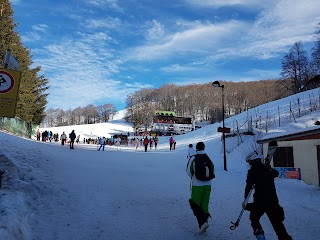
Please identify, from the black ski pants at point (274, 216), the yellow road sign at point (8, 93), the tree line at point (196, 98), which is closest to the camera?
the black ski pants at point (274, 216)

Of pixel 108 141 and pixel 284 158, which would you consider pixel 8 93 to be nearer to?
pixel 284 158

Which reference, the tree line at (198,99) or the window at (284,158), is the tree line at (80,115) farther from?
the window at (284,158)

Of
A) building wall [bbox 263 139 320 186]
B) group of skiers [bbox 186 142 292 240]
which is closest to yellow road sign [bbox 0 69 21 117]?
group of skiers [bbox 186 142 292 240]

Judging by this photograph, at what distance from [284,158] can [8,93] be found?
13.0 meters

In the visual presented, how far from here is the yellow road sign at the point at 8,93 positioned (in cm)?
603

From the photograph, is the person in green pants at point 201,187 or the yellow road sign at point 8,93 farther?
the yellow road sign at point 8,93

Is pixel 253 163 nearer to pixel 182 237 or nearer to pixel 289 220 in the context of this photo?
pixel 182 237

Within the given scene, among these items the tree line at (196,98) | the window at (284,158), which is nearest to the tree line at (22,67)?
the tree line at (196,98)

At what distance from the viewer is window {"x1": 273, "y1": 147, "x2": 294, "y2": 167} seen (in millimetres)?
14344

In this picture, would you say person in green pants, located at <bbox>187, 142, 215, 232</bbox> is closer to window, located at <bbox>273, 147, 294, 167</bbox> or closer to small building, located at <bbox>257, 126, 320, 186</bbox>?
small building, located at <bbox>257, 126, 320, 186</bbox>

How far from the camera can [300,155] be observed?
536 inches

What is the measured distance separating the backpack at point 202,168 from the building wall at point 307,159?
8.57m

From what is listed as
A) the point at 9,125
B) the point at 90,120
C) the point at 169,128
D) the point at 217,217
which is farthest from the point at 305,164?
the point at 90,120

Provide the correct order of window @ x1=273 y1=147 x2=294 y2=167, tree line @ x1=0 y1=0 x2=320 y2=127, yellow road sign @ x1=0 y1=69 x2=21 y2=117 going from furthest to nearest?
tree line @ x1=0 y1=0 x2=320 y2=127 → window @ x1=273 y1=147 x2=294 y2=167 → yellow road sign @ x1=0 y1=69 x2=21 y2=117
